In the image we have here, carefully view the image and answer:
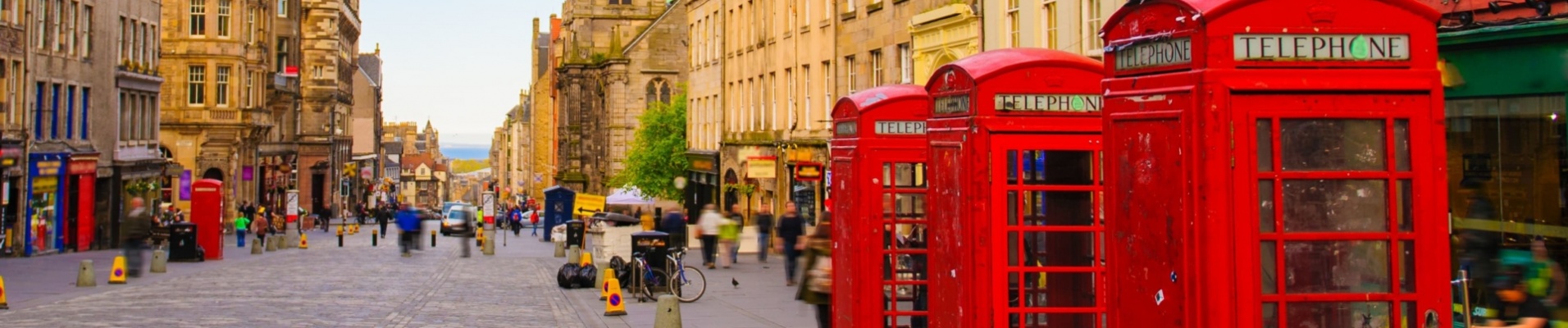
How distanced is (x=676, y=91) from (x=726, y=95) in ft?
119

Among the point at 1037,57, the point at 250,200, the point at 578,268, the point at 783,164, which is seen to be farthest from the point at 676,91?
the point at 1037,57

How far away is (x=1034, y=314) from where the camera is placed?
33.2 ft

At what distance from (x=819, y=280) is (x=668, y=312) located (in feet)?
7.40

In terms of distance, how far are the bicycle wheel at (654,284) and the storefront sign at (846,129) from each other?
8.95 metres

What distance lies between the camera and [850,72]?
35625 mm

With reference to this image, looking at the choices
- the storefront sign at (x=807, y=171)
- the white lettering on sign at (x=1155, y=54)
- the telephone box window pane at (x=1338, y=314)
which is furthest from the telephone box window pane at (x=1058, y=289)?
the storefront sign at (x=807, y=171)

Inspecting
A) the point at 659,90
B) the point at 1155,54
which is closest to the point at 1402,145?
the point at 1155,54

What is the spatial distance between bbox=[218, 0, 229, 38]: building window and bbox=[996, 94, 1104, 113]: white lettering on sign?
57.6 metres

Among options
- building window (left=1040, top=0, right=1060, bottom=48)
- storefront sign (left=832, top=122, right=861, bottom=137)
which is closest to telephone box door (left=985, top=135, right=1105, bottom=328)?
storefront sign (left=832, top=122, right=861, bottom=137)

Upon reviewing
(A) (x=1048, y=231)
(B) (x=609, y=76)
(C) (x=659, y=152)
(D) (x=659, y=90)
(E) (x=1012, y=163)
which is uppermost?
(B) (x=609, y=76)

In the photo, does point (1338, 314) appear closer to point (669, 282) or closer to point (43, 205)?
point (669, 282)

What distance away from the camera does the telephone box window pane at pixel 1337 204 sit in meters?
6.24

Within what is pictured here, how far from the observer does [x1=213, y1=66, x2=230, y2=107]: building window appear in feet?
205

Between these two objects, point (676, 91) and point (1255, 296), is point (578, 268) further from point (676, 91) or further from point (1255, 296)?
point (676, 91)
